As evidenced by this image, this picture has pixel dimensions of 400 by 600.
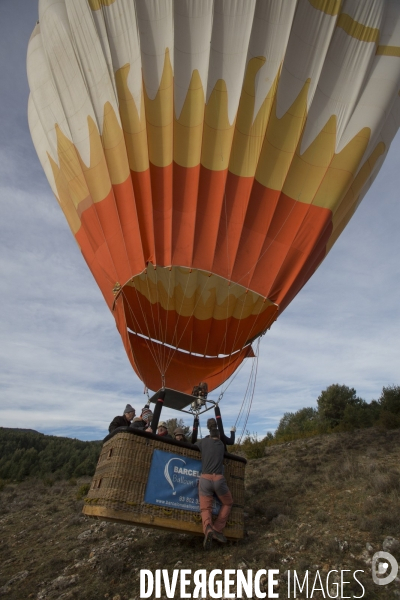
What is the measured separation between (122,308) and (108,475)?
10.4 feet

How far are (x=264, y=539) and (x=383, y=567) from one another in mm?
1514

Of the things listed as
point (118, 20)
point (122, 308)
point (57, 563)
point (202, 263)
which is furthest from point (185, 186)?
point (57, 563)

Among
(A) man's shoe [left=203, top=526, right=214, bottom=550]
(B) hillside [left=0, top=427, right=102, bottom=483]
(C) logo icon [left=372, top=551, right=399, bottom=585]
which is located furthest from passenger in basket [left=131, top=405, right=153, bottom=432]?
(B) hillside [left=0, top=427, right=102, bottom=483]

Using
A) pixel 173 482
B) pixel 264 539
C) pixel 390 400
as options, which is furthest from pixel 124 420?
pixel 390 400

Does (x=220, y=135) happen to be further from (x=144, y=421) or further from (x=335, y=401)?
(x=335, y=401)

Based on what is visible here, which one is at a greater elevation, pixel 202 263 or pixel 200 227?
pixel 200 227

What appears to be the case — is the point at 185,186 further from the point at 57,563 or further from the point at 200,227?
the point at 57,563

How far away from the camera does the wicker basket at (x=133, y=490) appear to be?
13.9 feet

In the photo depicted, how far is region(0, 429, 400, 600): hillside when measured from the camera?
4184mm

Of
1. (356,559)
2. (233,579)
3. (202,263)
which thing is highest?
(202,263)

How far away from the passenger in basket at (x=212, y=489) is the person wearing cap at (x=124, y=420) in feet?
4.03

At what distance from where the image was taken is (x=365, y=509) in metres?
5.02

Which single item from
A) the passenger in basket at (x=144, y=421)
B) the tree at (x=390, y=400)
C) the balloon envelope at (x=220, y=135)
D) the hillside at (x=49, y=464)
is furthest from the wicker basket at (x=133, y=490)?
the hillside at (x=49, y=464)

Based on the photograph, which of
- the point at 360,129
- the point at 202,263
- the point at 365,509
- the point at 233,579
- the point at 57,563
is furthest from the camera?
the point at 360,129
